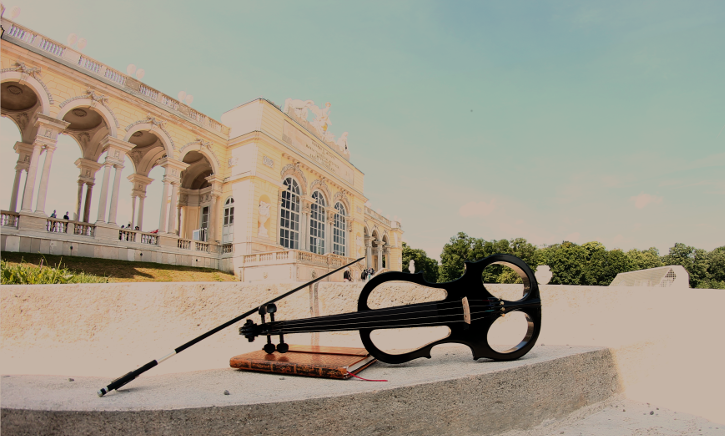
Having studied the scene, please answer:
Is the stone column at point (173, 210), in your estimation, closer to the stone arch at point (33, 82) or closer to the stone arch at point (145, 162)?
the stone arch at point (145, 162)

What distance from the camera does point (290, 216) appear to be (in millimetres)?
22438

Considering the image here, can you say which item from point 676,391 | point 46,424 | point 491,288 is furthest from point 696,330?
point 46,424

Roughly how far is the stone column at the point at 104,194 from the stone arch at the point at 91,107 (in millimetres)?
1407

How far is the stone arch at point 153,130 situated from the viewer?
16641mm

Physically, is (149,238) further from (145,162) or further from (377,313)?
(377,313)

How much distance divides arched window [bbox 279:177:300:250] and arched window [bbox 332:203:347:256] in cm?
395

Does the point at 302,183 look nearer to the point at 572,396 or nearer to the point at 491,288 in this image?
the point at 491,288

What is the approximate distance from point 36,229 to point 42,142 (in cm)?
347

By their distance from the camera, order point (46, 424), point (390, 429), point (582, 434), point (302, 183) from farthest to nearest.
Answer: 1. point (302, 183)
2. point (582, 434)
3. point (390, 429)
4. point (46, 424)

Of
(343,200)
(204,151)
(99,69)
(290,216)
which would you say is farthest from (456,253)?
(99,69)

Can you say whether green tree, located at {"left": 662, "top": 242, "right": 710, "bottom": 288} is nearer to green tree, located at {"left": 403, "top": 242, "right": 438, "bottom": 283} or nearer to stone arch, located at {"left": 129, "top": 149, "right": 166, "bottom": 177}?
green tree, located at {"left": 403, "top": 242, "right": 438, "bottom": 283}

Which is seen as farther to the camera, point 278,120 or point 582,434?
point 278,120

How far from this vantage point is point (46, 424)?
1.71 m

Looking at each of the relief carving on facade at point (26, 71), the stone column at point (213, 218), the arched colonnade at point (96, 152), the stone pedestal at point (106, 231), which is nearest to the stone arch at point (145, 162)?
the arched colonnade at point (96, 152)
